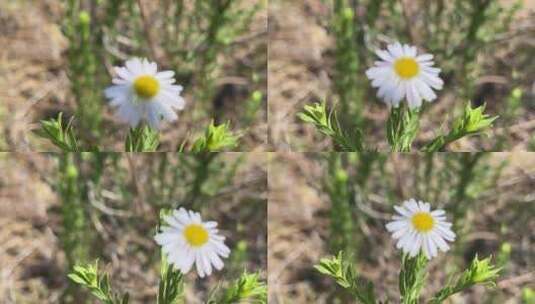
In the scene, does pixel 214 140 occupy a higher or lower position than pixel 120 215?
higher

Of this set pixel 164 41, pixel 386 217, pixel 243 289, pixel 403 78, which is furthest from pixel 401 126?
pixel 164 41

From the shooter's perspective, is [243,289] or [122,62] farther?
[122,62]

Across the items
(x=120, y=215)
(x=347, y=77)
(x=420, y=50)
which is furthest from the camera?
(x=420, y=50)

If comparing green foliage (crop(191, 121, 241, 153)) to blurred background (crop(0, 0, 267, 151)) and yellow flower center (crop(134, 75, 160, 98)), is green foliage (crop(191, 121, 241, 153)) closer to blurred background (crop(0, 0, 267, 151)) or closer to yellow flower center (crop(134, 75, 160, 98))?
yellow flower center (crop(134, 75, 160, 98))

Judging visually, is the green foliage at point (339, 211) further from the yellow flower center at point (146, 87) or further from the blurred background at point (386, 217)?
the yellow flower center at point (146, 87)

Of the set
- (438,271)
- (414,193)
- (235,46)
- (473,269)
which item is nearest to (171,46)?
(235,46)

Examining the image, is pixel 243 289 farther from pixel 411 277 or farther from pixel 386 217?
pixel 386 217

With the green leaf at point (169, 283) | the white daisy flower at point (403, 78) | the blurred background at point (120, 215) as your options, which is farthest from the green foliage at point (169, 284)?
the blurred background at point (120, 215)

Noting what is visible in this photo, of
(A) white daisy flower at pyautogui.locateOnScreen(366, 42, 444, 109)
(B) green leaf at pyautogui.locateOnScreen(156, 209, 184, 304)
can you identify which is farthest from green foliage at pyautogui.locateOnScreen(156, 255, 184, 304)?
(A) white daisy flower at pyautogui.locateOnScreen(366, 42, 444, 109)
